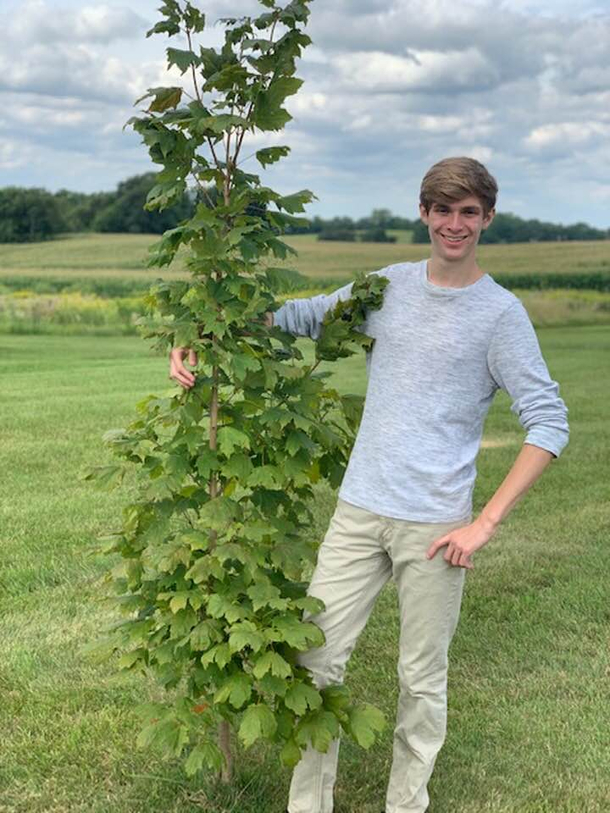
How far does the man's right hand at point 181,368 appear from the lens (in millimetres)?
3674

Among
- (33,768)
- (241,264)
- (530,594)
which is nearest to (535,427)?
(241,264)

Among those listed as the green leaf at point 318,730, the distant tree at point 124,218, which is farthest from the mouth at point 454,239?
the distant tree at point 124,218

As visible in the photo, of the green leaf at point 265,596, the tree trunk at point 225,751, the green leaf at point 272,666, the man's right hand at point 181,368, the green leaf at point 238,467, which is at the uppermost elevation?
the man's right hand at point 181,368

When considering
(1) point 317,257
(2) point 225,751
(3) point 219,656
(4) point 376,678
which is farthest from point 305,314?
(1) point 317,257

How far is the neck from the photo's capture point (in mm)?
3641

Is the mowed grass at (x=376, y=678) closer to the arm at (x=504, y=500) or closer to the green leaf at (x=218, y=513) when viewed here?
the green leaf at (x=218, y=513)

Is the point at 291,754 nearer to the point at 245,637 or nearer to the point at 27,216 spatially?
the point at 245,637

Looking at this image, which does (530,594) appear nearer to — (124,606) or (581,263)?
(124,606)

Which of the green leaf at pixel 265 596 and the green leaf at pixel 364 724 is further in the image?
the green leaf at pixel 364 724

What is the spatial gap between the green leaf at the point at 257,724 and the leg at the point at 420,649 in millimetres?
508

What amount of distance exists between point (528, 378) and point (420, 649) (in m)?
1.03

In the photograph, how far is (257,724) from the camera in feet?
12.1

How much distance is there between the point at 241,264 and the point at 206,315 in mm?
215

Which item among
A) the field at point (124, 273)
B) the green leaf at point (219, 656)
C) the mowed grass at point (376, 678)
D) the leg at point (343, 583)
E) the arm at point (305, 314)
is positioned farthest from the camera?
the field at point (124, 273)
